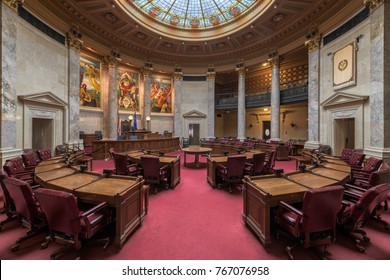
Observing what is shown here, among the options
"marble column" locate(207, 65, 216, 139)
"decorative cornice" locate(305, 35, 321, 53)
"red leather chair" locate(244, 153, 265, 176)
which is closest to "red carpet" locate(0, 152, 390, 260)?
"red leather chair" locate(244, 153, 265, 176)

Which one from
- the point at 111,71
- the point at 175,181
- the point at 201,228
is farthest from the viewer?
the point at 111,71

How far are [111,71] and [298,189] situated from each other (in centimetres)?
1555

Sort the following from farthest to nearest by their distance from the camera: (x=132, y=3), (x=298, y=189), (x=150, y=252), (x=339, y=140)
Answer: (x=132, y=3)
(x=339, y=140)
(x=298, y=189)
(x=150, y=252)

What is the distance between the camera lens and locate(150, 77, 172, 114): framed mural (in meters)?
17.8

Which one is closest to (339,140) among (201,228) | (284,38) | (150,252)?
(284,38)

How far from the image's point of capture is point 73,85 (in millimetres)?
10719

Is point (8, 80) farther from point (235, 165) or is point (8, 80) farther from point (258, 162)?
point (258, 162)

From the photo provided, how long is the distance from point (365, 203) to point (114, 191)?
3.79 metres

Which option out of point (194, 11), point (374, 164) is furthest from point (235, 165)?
point (194, 11)

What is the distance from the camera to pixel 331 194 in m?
2.34

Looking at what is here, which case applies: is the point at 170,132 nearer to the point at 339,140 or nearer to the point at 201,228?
the point at 339,140

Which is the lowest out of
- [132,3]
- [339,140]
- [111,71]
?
[339,140]

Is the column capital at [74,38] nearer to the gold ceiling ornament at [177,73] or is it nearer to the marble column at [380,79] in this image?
the gold ceiling ornament at [177,73]

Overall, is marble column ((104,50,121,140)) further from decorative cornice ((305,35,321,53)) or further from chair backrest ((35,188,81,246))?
decorative cornice ((305,35,321,53))
